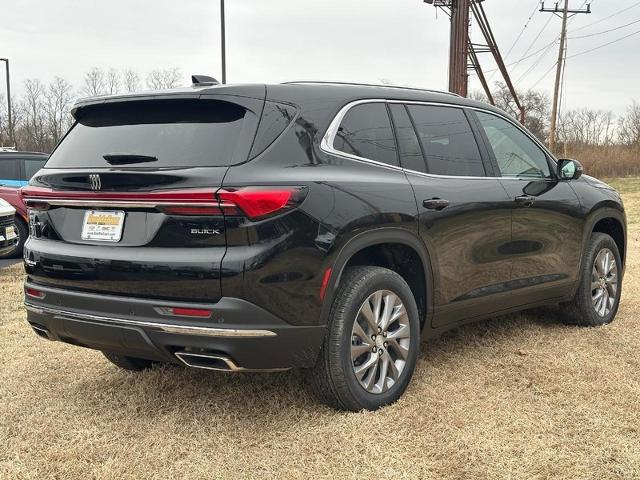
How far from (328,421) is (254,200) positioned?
4.05 feet

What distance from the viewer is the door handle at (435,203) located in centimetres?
389

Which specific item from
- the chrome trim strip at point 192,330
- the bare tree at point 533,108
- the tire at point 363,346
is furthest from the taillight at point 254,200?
the bare tree at point 533,108

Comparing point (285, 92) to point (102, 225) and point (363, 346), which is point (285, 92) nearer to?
point (102, 225)

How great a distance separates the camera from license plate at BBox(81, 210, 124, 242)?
129 inches

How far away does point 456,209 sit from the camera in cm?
410

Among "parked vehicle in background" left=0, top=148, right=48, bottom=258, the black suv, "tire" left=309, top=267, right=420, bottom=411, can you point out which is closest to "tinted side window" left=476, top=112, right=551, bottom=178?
the black suv

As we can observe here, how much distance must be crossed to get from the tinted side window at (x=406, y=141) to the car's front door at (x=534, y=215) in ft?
2.61

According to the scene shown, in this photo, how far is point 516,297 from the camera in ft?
15.6

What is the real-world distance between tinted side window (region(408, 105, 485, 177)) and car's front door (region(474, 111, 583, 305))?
0.21 m

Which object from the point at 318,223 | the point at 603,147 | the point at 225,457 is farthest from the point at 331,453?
the point at 603,147

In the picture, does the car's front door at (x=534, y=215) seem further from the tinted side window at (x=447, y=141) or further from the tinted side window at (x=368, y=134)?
the tinted side window at (x=368, y=134)

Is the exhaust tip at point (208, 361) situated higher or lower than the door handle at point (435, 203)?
lower

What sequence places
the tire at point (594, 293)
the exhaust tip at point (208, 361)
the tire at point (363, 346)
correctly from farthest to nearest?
the tire at point (594, 293) → the tire at point (363, 346) → the exhaust tip at point (208, 361)

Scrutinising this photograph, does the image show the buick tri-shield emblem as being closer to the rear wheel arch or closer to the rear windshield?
the rear windshield
